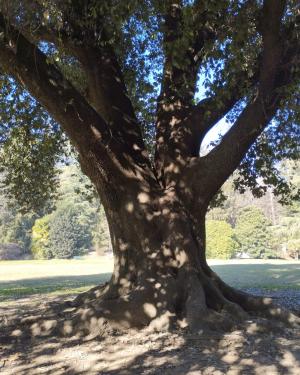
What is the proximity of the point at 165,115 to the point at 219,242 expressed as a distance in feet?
157

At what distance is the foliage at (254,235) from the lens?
199 feet

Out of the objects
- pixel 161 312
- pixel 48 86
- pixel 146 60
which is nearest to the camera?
pixel 161 312

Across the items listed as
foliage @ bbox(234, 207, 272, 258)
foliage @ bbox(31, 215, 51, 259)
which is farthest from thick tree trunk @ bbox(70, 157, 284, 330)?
foliage @ bbox(31, 215, 51, 259)

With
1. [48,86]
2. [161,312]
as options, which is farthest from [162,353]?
[48,86]

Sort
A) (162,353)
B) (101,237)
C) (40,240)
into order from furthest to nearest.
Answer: (101,237), (40,240), (162,353)

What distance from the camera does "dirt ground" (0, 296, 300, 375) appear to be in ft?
18.7

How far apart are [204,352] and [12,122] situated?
345 inches

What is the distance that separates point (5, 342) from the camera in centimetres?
724

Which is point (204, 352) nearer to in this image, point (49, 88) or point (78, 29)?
point (49, 88)

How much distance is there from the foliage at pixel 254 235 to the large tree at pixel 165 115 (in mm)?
52404

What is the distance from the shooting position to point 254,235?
60.8 metres

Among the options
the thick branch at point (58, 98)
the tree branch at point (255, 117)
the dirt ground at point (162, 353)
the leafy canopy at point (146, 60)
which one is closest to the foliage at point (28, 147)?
the leafy canopy at point (146, 60)

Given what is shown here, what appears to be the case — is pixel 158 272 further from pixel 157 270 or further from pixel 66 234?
pixel 66 234

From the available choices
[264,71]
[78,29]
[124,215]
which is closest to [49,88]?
[78,29]
